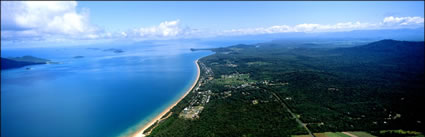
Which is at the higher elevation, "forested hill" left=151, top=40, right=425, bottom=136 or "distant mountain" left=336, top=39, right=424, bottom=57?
"distant mountain" left=336, top=39, right=424, bottom=57

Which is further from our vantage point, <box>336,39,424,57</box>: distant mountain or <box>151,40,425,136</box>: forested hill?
<box>336,39,424,57</box>: distant mountain

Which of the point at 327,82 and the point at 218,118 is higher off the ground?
the point at 327,82

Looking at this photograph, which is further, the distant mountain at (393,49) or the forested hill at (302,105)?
the distant mountain at (393,49)

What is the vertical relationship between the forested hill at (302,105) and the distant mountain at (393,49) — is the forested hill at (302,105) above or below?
below

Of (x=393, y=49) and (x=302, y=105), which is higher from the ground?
(x=393, y=49)

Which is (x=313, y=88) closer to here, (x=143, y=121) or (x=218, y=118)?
(x=218, y=118)

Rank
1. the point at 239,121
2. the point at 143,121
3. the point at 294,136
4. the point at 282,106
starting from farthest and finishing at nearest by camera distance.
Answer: the point at 282,106, the point at 143,121, the point at 239,121, the point at 294,136

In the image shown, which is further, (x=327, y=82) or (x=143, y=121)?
(x=327, y=82)

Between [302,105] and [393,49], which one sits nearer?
[302,105]

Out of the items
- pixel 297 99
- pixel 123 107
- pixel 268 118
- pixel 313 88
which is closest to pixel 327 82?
pixel 313 88

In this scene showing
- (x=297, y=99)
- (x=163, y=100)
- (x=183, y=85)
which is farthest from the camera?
(x=183, y=85)
